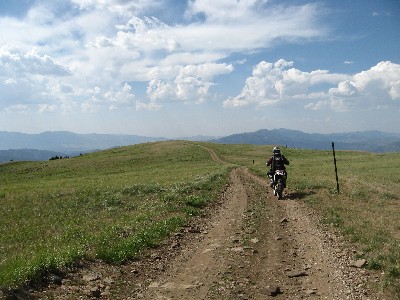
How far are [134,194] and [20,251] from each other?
47.2ft

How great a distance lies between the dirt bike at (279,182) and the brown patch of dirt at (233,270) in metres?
6.66

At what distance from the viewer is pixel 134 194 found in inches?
1119

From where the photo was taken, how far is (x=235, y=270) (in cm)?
1059

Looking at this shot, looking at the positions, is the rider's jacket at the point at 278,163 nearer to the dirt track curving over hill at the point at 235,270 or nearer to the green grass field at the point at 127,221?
the green grass field at the point at 127,221

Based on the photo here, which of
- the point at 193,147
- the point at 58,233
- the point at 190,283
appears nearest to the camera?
the point at 190,283

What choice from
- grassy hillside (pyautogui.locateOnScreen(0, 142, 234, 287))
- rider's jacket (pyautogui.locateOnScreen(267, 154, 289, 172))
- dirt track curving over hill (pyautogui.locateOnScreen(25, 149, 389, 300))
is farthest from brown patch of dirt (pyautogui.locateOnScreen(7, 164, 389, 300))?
rider's jacket (pyautogui.locateOnScreen(267, 154, 289, 172))

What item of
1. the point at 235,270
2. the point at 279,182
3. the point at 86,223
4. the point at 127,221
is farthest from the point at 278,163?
the point at 235,270

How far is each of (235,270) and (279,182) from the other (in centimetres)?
1342

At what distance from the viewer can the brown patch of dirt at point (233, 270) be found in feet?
29.9

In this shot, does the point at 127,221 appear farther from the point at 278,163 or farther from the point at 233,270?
the point at 278,163

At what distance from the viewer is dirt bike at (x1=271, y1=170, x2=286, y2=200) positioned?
75.4 ft

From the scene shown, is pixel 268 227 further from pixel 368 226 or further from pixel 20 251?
pixel 20 251

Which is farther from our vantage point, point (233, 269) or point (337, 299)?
point (233, 269)

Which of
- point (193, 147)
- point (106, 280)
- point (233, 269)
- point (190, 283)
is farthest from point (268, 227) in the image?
point (193, 147)
